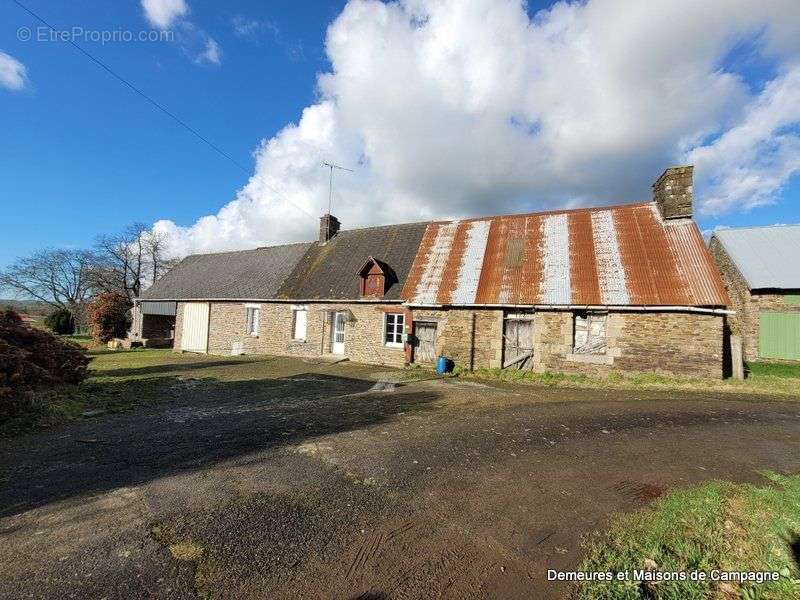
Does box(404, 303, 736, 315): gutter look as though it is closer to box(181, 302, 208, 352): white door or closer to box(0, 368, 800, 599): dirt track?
box(0, 368, 800, 599): dirt track

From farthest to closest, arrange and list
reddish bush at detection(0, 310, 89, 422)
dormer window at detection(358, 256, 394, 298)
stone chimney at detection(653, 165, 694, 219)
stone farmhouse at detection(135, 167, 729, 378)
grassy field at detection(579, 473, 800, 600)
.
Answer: dormer window at detection(358, 256, 394, 298) → stone chimney at detection(653, 165, 694, 219) → stone farmhouse at detection(135, 167, 729, 378) → reddish bush at detection(0, 310, 89, 422) → grassy field at detection(579, 473, 800, 600)

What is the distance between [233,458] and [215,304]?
19178 millimetres

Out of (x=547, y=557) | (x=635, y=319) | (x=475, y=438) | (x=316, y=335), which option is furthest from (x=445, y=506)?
(x=316, y=335)

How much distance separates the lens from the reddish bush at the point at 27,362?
7.29 meters

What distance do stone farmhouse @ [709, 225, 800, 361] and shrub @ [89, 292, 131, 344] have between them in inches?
1342

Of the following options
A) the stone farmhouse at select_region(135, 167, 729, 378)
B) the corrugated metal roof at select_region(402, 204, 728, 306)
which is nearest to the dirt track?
the stone farmhouse at select_region(135, 167, 729, 378)

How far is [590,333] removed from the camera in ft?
45.2

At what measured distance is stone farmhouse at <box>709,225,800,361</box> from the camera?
18266 millimetres

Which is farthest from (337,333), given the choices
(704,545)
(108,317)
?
(704,545)

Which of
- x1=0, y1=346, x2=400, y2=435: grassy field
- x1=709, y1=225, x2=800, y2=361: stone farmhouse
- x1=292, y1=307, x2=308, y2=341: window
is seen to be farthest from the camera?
x1=292, y1=307, x2=308, y2=341: window

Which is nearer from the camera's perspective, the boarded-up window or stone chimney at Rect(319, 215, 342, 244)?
the boarded-up window

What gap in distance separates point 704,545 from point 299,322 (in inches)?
727

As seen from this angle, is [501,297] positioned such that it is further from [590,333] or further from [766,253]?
[766,253]

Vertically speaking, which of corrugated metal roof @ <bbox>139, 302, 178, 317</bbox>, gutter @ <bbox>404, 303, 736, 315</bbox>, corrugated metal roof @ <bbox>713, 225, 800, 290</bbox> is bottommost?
corrugated metal roof @ <bbox>139, 302, 178, 317</bbox>
